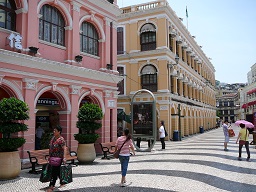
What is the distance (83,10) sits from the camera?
1502 centimetres

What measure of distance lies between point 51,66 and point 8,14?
9.31ft

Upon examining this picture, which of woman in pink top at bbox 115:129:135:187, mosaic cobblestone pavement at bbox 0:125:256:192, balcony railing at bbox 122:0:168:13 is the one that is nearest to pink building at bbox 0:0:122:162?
mosaic cobblestone pavement at bbox 0:125:256:192

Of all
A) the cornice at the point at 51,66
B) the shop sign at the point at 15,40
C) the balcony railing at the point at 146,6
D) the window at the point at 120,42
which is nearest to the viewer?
the cornice at the point at 51,66

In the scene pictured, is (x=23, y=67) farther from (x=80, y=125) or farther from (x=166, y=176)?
(x=166, y=176)

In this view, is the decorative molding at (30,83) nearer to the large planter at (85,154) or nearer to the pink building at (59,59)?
the pink building at (59,59)

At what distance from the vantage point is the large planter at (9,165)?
859cm

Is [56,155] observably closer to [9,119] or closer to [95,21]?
[9,119]

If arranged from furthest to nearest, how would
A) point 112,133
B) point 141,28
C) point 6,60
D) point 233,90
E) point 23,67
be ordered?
point 233,90 → point 141,28 → point 112,133 → point 23,67 → point 6,60

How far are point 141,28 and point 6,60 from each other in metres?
19.1

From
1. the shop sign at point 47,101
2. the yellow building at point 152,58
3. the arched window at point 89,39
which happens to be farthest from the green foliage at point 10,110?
the yellow building at point 152,58

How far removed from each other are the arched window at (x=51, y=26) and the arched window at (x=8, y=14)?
1.38 metres

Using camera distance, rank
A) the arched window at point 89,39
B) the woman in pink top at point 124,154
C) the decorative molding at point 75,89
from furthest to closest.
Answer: the arched window at point 89,39, the decorative molding at point 75,89, the woman in pink top at point 124,154

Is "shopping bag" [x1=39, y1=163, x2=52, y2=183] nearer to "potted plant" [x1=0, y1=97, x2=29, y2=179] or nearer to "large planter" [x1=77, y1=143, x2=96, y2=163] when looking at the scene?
"potted plant" [x1=0, y1=97, x2=29, y2=179]

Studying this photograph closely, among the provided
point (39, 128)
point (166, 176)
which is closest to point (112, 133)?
point (39, 128)
